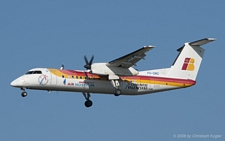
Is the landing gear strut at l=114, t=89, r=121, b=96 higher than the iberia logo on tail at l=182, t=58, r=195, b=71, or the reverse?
the iberia logo on tail at l=182, t=58, r=195, b=71

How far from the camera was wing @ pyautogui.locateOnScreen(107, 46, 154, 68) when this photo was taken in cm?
2838

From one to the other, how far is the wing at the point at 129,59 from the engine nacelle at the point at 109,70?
10.6 inches

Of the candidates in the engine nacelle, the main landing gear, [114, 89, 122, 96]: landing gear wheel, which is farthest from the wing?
[114, 89, 122, 96]: landing gear wheel

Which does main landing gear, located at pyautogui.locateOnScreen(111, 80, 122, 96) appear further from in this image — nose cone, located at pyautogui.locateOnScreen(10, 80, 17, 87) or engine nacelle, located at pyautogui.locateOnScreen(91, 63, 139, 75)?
nose cone, located at pyautogui.locateOnScreen(10, 80, 17, 87)

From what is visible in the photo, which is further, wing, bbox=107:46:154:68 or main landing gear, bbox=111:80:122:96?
main landing gear, bbox=111:80:122:96

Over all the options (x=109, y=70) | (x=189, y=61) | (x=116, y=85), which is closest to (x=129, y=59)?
(x=109, y=70)

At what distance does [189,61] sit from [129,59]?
199 inches

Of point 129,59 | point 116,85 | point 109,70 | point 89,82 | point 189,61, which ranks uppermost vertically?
point 129,59

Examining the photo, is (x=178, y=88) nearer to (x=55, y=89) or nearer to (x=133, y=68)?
(x=133, y=68)

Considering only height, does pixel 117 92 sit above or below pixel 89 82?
below

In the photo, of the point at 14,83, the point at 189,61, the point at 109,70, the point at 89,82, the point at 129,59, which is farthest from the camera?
the point at 189,61

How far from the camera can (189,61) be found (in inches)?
1270

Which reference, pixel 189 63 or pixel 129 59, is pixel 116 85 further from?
pixel 189 63

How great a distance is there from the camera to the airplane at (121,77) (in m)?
29.1
